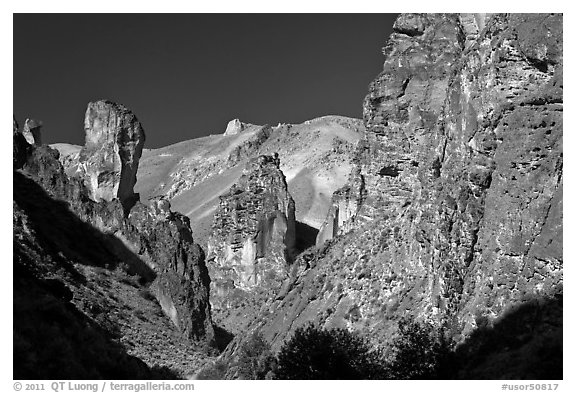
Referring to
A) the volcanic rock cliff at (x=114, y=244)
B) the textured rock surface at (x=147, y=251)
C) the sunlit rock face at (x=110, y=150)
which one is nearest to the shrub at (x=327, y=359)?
the volcanic rock cliff at (x=114, y=244)

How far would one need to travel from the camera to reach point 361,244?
4775 centimetres

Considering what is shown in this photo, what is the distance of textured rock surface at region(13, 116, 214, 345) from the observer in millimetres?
53812

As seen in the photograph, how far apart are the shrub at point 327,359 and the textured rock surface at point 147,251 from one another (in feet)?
47.0

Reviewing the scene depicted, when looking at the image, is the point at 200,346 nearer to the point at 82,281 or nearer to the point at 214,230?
the point at 82,281

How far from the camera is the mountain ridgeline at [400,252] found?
110ft

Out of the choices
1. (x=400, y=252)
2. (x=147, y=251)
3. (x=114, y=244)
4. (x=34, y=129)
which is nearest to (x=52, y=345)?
(x=400, y=252)

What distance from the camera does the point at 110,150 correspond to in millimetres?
71500

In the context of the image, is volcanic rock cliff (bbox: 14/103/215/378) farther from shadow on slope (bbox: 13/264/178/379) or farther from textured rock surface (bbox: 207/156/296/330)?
textured rock surface (bbox: 207/156/296/330)

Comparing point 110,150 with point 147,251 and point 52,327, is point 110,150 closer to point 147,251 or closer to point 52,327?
point 147,251

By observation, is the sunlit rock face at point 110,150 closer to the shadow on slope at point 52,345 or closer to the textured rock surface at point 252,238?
the textured rock surface at point 252,238

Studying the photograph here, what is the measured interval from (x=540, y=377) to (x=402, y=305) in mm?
14172

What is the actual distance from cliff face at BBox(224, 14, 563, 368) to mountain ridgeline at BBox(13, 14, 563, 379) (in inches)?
3.0

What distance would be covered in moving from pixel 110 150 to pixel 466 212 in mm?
37535

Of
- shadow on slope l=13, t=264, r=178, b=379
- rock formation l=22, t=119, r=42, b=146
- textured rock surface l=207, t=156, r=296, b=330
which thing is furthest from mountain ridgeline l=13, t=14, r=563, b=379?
textured rock surface l=207, t=156, r=296, b=330
